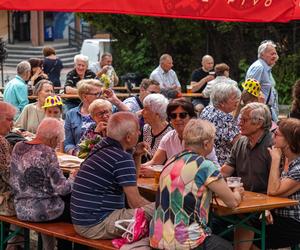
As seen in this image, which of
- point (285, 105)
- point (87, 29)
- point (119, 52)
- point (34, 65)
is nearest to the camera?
point (34, 65)

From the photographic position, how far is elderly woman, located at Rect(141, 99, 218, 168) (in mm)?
8219

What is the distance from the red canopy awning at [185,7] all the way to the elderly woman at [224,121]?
1898 mm

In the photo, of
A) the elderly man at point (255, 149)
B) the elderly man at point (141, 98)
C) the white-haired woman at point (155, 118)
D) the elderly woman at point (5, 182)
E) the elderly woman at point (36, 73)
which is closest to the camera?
the elderly man at point (255, 149)

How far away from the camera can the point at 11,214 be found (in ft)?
26.3

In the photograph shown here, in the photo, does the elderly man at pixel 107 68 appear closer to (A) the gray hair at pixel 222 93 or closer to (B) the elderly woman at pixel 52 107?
(B) the elderly woman at pixel 52 107

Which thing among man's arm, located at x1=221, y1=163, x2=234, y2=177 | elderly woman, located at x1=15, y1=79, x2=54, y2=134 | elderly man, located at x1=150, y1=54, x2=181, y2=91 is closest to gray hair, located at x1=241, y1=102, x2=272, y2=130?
man's arm, located at x1=221, y1=163, x2=234, y2=177

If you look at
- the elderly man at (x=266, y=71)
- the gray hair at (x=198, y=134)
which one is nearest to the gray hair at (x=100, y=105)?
the gray hair at (x=198, y=134)

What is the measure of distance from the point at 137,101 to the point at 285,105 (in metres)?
12.2

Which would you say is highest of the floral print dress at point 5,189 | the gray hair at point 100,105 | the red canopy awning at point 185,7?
the red canopy awning at point 185,7

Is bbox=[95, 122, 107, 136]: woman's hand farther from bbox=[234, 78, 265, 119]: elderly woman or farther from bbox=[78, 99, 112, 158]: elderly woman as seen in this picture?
bbox=[234, 78, 265, 119]: elderly woman

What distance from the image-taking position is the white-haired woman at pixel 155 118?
8.98 meters

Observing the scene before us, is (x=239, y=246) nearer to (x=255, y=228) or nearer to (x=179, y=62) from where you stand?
(x=255, y=228)

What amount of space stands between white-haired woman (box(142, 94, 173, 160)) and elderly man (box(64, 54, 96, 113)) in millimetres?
5710

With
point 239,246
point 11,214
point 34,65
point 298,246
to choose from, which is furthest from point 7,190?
point 34,65
